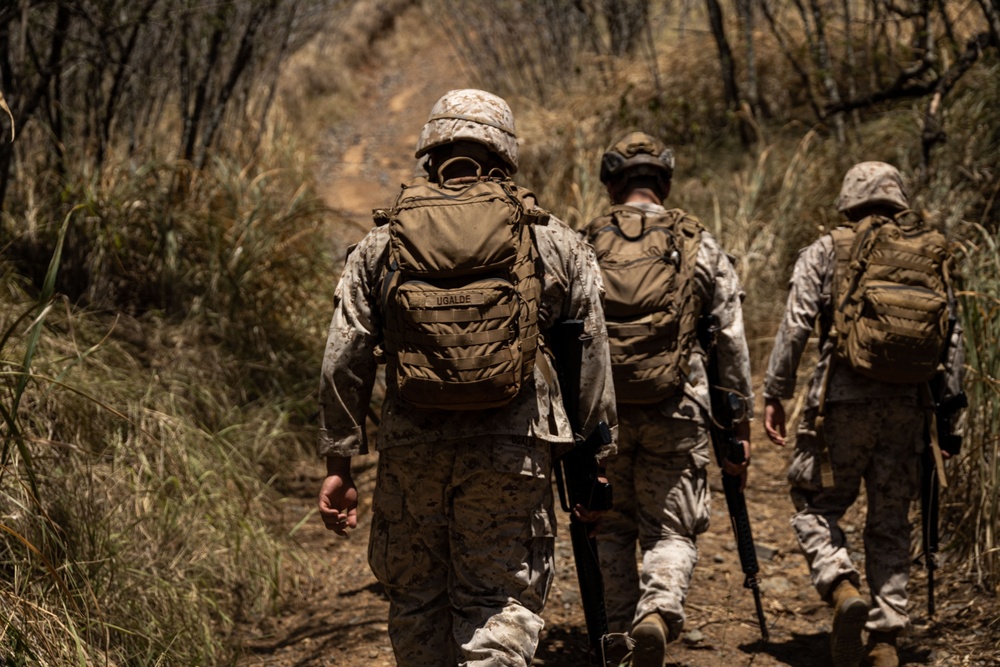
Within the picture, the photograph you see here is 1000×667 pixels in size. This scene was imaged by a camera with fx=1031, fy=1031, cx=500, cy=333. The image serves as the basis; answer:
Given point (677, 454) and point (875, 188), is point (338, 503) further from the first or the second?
point (875, 188)

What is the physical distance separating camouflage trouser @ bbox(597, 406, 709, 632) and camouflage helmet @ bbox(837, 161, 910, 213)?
1.06 m

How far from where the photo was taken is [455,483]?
8.55 feet

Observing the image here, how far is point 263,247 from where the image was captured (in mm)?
6188

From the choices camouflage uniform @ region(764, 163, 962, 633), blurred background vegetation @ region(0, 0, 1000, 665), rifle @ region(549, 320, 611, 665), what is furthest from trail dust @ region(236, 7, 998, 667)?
rifle @ region(549, 320, 611, 665)

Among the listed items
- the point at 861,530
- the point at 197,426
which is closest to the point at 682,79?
the point at 861,530

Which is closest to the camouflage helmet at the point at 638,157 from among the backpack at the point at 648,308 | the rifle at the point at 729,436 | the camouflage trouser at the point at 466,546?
the backpack at the point at 648,308

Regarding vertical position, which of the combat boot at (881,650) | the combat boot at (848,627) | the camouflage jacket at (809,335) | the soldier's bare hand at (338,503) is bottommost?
the combat boot at (881,650)

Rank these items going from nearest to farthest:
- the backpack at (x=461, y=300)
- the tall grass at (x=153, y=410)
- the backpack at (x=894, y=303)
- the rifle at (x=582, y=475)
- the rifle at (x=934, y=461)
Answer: the backpack at (x=461, y=300)
the rifle at (x=582, y=475)
the tall grass at (x=153, y=410)
the backpack at (x=894, y=303)
the rifle at (x=934, y=461)

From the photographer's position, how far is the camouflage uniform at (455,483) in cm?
260

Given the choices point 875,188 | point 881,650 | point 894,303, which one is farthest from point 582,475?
point 875,188

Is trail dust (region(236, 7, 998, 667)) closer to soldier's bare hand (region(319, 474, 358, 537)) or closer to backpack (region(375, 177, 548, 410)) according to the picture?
soldier's bare hand (region(319, 474, 358, 537))

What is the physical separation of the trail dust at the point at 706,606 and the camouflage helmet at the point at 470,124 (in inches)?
79.2

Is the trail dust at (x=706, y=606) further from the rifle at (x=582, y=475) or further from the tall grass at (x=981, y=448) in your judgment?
the rifle at (x=582, y=475)

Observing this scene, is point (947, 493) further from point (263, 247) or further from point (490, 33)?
point (490, 33)
